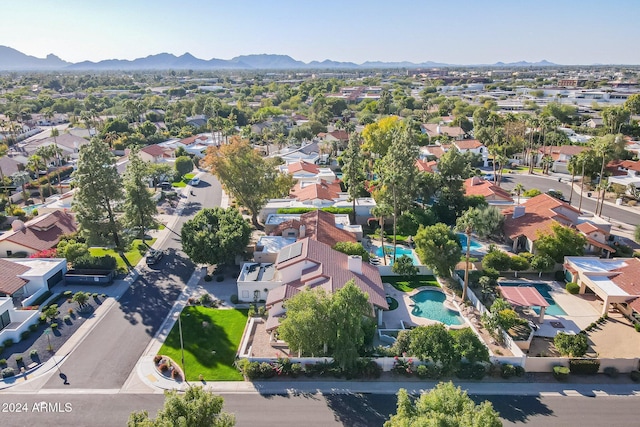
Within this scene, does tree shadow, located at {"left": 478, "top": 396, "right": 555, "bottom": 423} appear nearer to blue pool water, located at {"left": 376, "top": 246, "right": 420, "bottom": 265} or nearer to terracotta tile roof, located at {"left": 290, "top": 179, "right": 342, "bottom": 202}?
blue pool water, located at {"left": 376, "top": 246, "right": 420, "bottom": 265}

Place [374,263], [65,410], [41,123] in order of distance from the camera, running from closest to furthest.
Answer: [65,410] → [374,263] → [41,123]

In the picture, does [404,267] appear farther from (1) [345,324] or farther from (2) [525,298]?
(1) [345,324]

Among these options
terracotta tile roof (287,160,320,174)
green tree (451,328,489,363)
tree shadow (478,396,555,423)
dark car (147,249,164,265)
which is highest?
terracotta tile roof (287,160,320,174)

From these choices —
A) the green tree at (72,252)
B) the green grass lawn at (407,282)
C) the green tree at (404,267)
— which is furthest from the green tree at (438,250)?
the green tree at (72,252)

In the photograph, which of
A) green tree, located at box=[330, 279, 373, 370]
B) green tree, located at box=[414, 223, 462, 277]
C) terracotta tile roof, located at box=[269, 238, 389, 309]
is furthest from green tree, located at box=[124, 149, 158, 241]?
green tree, located at box=[414, 223, 462, 277]

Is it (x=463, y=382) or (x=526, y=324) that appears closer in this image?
(x=463, y=382)

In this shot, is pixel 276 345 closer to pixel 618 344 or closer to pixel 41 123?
pixel 618 344

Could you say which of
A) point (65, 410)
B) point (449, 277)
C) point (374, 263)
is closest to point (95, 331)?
point (65, 410)
